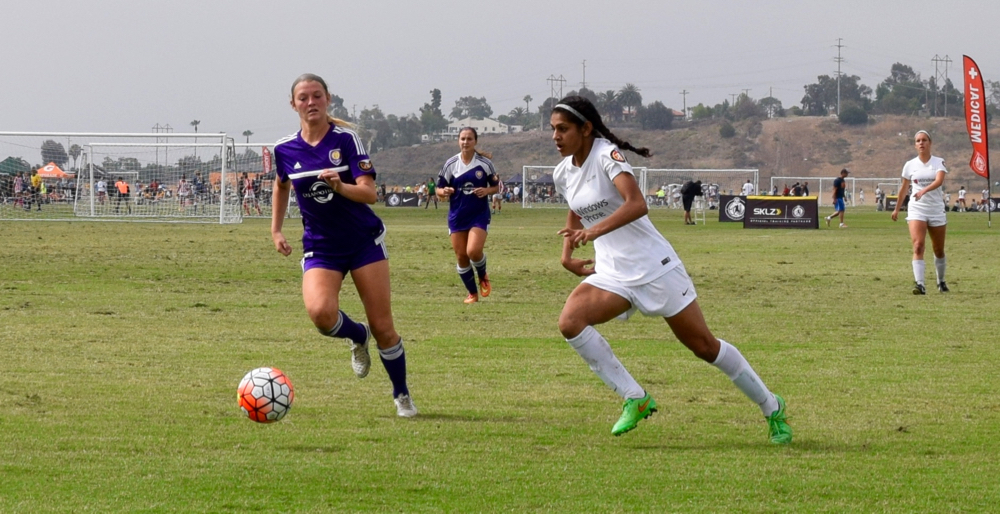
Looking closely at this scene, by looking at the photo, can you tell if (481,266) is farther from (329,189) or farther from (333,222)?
(329,189)

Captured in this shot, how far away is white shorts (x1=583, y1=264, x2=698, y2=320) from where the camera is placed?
6562 millimetres

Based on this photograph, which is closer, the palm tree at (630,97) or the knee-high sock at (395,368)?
the knee-high sock at (395,368)

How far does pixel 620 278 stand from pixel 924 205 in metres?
10.3

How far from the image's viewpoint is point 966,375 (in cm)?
916

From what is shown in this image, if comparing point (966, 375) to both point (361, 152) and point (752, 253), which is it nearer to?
point (361, 152)

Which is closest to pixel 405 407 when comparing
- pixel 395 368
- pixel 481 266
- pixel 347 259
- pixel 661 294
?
pixel 395 368

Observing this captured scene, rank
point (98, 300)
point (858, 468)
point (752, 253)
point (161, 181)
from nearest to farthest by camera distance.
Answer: point (858, 468), point (98, 300), point (752, 253), point (161, 181)

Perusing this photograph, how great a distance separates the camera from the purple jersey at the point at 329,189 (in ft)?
24.2

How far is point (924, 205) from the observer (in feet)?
51.5

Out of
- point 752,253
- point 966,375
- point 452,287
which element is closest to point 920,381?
Result: point 966,375

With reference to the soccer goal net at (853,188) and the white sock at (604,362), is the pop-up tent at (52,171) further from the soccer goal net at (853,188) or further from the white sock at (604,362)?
the white sock at (604,362)

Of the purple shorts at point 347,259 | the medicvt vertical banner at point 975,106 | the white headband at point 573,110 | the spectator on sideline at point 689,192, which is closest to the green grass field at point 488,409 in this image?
the purple shorts at point 347,259

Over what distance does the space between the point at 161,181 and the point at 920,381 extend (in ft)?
135

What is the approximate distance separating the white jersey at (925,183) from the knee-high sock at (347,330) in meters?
9.91
